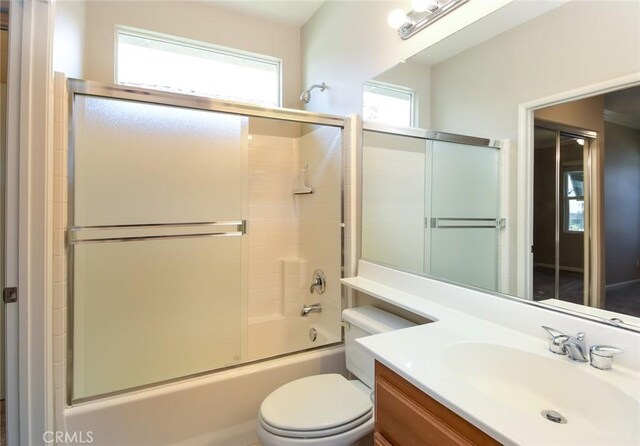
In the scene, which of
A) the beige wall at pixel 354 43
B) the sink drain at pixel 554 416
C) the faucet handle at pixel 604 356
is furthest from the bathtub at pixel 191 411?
the beige wall at pixel 354 43

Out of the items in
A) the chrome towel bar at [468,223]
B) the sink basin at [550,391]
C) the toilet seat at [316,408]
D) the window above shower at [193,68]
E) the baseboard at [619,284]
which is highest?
the window above shower at [193,68]

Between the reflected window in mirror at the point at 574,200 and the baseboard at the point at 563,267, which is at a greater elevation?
the reflected window in mirror at the point at 574,200

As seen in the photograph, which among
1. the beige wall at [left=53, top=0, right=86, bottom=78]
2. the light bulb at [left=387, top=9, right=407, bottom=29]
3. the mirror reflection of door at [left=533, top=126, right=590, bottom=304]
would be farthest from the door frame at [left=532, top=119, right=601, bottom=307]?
the beige wall at [left=53, top=0, right=86, bottom=78]

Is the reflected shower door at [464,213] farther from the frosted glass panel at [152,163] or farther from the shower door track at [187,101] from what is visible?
the frosted glass panel at [152,163]

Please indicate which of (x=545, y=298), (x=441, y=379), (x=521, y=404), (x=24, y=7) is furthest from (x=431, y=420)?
(x=24, y=7)

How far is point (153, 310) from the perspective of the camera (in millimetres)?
1817

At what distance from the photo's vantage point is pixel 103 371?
1.63 metres

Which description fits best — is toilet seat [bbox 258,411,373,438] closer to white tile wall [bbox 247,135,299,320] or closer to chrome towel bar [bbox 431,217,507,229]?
chrome towel bar [bbox 431,217,507,229]

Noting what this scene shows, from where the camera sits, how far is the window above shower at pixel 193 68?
2.33 metres

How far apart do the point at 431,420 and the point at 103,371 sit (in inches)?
63.3

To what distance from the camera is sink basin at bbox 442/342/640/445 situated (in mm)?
681

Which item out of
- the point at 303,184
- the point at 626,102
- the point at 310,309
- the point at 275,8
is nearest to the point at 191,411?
the point at 310,309

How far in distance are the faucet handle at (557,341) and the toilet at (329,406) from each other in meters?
0.55

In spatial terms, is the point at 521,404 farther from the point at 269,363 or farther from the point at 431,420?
the point at 269,363
